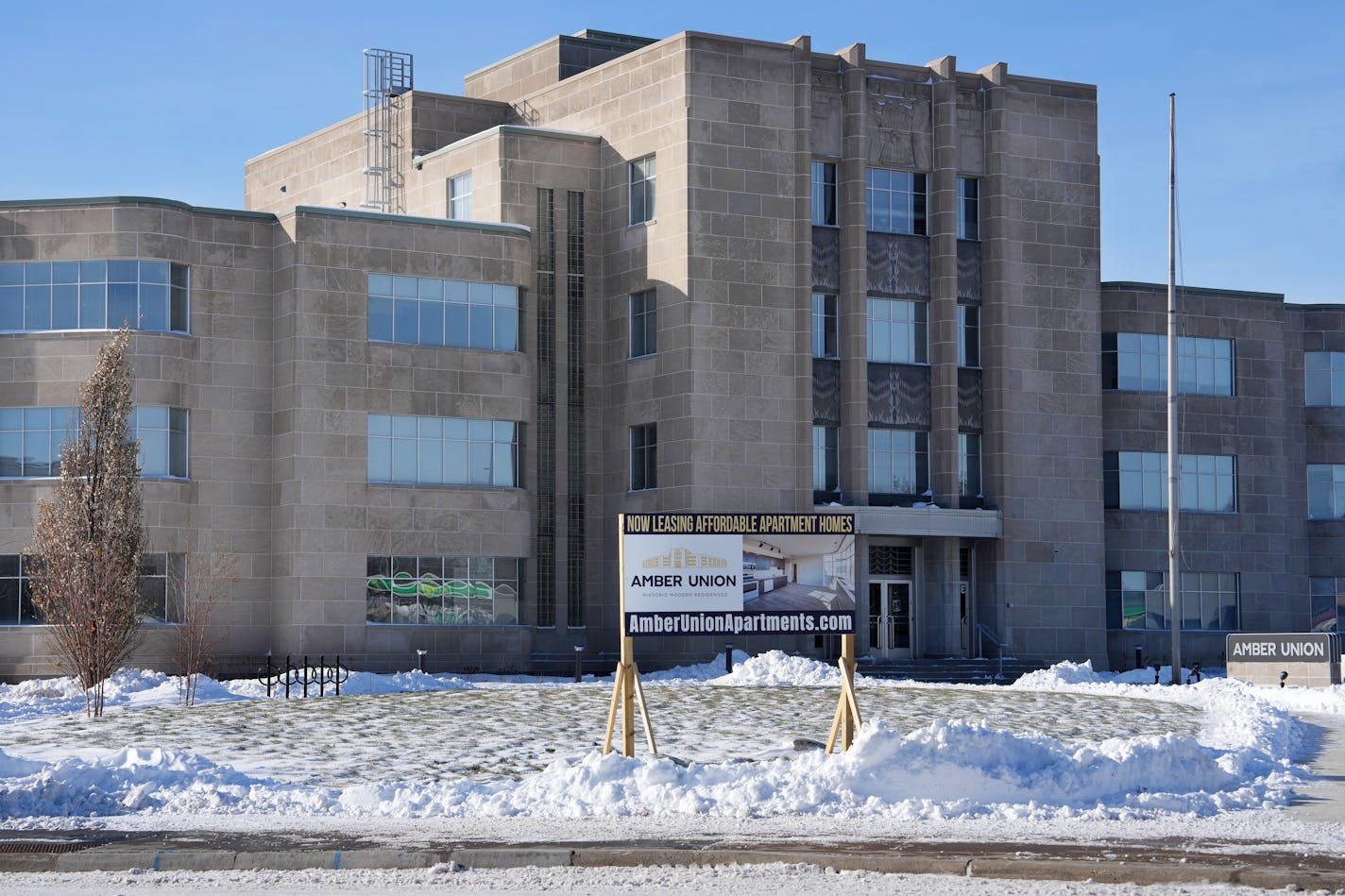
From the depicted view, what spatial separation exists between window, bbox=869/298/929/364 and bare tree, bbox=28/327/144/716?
2255 centimetres

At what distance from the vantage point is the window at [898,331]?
53156mm

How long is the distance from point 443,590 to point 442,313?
24.9 ft

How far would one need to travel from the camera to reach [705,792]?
67.6 feet

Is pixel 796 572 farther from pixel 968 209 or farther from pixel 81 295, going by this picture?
pixel 968 209

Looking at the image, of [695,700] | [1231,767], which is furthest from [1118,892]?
[695,700]

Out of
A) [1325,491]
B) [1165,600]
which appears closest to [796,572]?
[1165,600]

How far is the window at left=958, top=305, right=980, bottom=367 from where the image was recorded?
54.6 metres

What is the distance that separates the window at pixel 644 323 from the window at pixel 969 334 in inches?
377

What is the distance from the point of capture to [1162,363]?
196ft

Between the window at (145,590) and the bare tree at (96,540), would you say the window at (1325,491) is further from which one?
the bare tree at (96,540)

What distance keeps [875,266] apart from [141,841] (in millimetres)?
37869

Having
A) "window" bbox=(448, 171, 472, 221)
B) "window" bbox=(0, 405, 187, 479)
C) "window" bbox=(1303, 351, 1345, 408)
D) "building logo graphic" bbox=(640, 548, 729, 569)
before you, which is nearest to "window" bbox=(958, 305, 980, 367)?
"window" bbox=(448, 171, 472, 221)

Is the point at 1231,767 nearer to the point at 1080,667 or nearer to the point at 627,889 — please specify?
the point at 627,889

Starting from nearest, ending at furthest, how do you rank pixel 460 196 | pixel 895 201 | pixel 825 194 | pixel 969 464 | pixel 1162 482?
pixel 825 194 → pixel 895 201 → pixel 969 464 → pixel 460 196 → pixel 1162 482
